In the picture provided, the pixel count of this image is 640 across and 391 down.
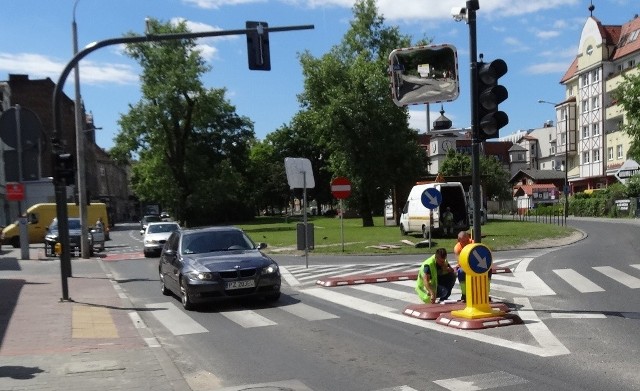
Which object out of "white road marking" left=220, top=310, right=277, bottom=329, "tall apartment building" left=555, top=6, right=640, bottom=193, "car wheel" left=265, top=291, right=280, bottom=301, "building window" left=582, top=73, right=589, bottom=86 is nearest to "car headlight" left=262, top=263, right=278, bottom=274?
"car wheel" left=265, top=291, right=280, bottom=301

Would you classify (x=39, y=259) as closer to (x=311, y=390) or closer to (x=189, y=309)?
(x=189, y=309)

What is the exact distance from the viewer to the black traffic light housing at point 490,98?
412 inches

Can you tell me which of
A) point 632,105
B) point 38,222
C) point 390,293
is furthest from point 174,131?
point 390,293

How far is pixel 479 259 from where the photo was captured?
10.3 m

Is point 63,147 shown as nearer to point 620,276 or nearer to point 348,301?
point 348,301

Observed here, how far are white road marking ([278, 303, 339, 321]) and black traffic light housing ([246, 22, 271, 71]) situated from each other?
5093 millimetres

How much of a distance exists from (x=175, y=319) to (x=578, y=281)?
8.77 m

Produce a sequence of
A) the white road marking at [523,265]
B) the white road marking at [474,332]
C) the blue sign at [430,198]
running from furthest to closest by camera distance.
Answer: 1. the blue sign at [430,198]
2. the white road marking at [523,265]
3. the white road marking at [474,332]

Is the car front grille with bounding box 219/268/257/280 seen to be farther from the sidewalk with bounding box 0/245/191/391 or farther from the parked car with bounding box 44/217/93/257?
the parked car with bounding box 44/217/93/257

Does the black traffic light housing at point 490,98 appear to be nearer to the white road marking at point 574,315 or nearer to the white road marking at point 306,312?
the white road marking at point 574,315

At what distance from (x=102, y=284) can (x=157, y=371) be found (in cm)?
1133

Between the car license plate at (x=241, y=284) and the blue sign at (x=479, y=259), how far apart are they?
14.0 ft

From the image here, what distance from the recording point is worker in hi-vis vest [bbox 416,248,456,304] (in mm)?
12157

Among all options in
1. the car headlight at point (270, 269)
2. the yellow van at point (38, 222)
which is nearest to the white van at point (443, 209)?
the yellow van at point (38, 222)
